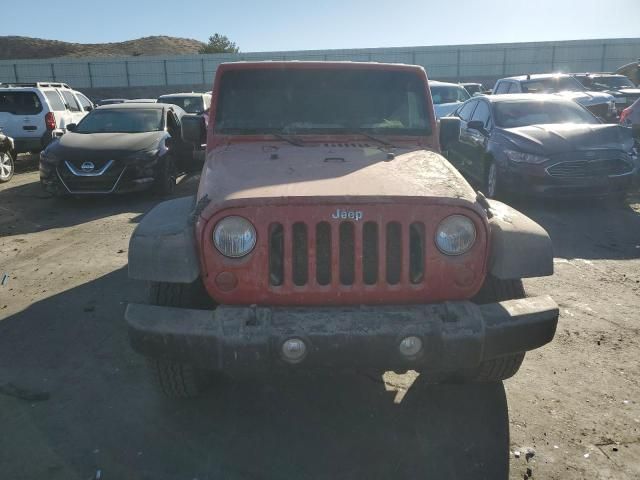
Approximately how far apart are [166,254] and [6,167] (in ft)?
33.9

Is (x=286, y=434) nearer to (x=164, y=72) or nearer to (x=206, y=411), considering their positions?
(x=206, y=411)

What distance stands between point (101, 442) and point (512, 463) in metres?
2.10

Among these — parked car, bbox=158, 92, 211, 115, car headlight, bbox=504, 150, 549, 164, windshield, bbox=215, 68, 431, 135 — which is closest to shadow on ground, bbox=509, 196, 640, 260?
car headlight, bbox=504, 150, 549, 164

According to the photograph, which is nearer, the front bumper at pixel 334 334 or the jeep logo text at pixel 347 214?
the front bumper at pixel 334 334

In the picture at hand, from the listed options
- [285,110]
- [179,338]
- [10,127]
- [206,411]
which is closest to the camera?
[179,338]

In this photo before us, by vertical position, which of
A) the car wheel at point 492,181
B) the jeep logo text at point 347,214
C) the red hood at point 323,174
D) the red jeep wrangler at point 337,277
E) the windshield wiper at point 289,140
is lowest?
the car wheel at point 492,181

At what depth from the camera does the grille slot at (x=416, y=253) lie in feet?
9.43

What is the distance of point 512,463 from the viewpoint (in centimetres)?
286

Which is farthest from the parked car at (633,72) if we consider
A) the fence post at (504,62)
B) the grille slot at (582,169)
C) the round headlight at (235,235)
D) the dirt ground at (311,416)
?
the round headlight at (235,235)

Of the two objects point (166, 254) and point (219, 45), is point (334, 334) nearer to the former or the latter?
point (166, 254)

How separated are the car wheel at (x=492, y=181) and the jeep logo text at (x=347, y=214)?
626 cm

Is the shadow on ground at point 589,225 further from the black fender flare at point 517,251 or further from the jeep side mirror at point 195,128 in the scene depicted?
the jeep side mirror at point 195,128

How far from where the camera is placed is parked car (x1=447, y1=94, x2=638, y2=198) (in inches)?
311

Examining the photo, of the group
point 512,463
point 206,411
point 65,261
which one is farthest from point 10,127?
point 512,463
